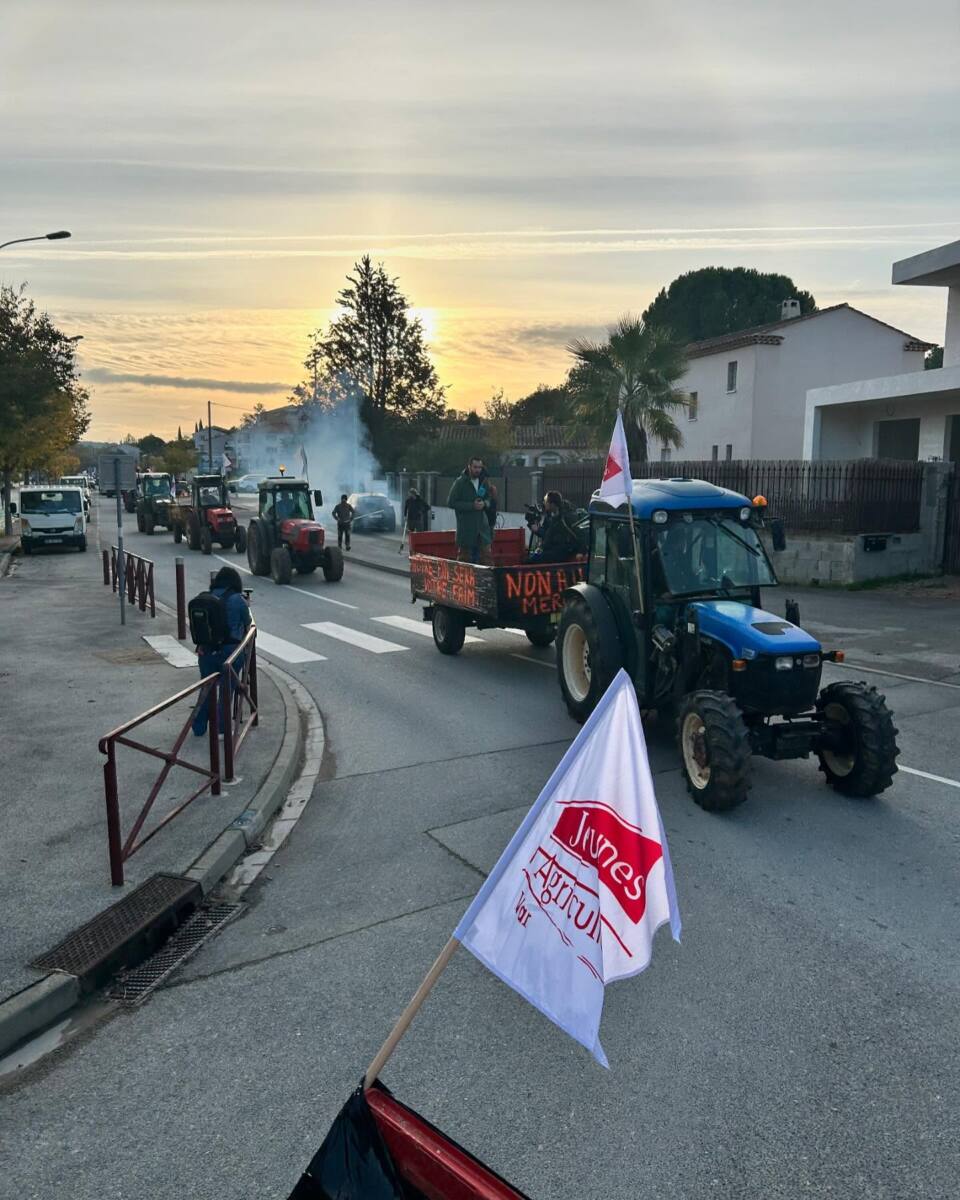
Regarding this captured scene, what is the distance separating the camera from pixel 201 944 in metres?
5.57

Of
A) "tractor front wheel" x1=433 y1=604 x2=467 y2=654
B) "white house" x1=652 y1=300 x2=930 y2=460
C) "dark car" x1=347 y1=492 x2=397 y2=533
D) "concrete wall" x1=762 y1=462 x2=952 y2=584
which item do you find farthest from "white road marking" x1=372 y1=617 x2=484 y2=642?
"white house" x1=652 y1=300 x2=930 y2=460

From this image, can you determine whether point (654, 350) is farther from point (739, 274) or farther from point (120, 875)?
point (739, 274)

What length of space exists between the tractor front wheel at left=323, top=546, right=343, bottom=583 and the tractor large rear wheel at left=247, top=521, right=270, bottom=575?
1.57 m

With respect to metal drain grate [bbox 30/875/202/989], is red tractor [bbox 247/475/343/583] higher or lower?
higher

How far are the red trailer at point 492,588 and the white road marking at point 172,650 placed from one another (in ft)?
10.8

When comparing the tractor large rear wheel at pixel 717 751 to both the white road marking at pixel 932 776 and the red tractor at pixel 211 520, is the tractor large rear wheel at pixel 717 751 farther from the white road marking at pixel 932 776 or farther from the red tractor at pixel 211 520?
the red tractor at pixel 211 520

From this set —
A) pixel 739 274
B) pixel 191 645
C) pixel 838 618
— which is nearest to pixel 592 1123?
pixel 191 645

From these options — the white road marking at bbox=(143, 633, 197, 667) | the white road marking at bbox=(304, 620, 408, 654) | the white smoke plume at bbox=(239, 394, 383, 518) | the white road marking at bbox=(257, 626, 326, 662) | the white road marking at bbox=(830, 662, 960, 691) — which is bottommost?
the white road marking at bbox=(257, 626, 326, 662)

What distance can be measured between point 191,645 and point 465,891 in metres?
9.31

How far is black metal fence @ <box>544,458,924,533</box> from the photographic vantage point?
20.4 meters

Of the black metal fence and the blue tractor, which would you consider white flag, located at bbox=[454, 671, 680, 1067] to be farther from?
the black metal fence

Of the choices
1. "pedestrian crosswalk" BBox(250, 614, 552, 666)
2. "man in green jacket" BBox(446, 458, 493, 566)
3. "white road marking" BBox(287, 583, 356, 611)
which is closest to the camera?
"man in green jacket" BBox(446, 458, 493, 566)

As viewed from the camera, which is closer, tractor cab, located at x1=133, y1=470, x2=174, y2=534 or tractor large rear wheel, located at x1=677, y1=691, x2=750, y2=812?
tractor large rear wheel, located at x1=677, y1=691, x2=750, y2=812

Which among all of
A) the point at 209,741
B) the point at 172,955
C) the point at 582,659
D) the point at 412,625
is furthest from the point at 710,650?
the point at 412,625
